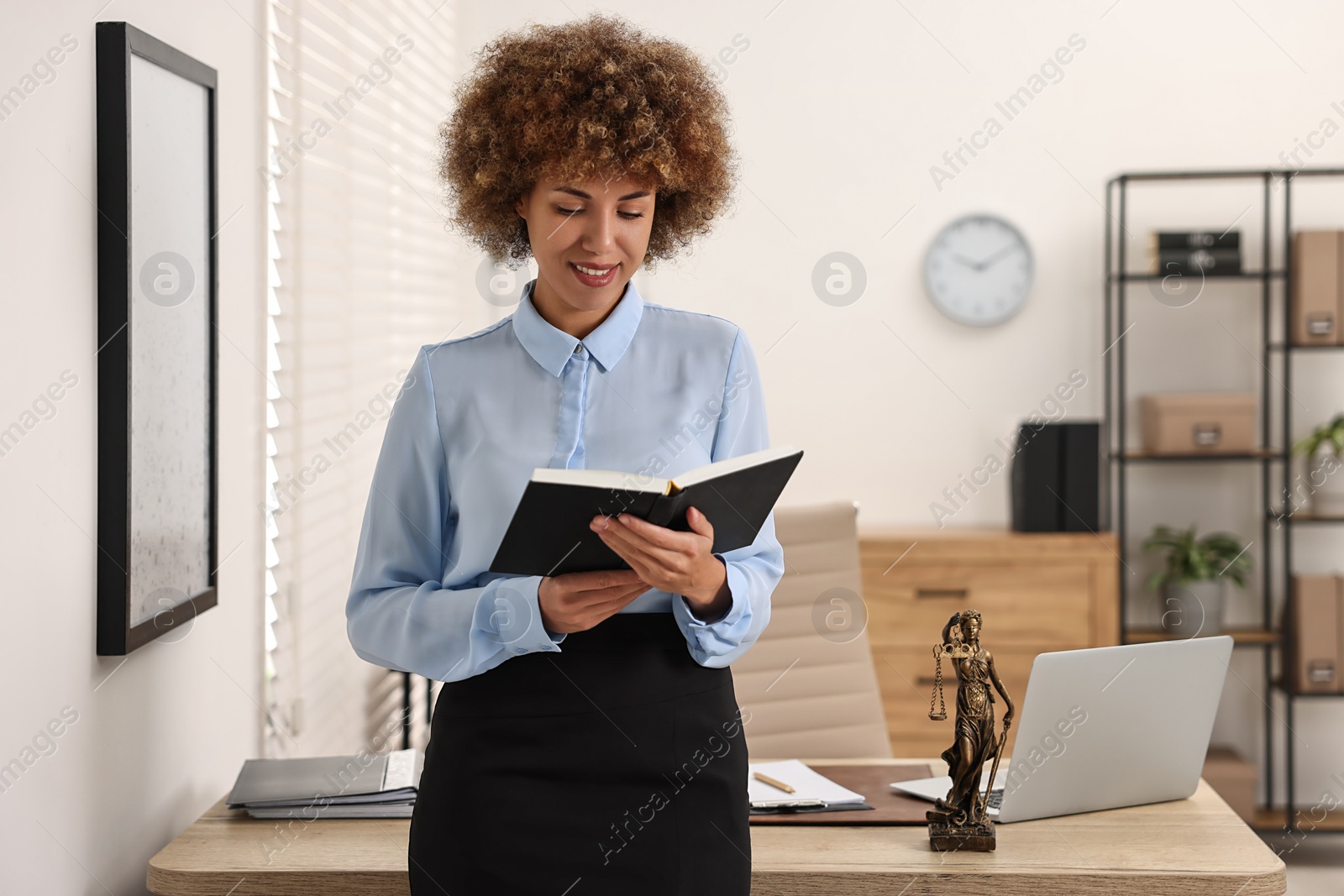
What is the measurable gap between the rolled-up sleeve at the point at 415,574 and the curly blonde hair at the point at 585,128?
0.24m

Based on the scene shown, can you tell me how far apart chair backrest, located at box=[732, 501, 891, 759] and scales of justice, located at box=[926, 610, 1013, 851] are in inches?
30.9

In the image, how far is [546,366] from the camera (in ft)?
4.53

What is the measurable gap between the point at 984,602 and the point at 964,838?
2154mm

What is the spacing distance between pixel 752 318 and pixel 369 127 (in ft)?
5.28

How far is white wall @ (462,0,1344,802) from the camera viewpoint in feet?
12.7

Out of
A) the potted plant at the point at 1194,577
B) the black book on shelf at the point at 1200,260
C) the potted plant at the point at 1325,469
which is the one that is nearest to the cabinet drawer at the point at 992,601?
the potted plant at the point at 1194,577

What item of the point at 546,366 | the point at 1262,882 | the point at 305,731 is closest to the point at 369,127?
the point at 305,731

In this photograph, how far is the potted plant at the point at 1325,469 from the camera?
12.0 ft

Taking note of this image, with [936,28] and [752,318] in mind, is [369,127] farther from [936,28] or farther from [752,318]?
→ [936,28]

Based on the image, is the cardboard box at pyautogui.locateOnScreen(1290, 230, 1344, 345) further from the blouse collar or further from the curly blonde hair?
the blouse collar

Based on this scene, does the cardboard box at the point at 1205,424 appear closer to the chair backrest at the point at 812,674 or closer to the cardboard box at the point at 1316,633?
the cardboard box at the point at 1316,633

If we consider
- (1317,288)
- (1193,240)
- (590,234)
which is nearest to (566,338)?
(590,234)

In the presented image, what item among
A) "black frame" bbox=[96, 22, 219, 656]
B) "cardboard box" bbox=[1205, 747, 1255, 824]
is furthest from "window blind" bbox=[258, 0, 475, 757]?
"cardboard box" bbox=[1205, 747, 1255, 824]

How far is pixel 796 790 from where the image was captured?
5.58 feet
